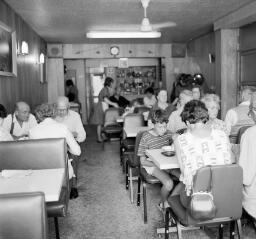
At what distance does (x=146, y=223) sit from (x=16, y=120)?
218 cm

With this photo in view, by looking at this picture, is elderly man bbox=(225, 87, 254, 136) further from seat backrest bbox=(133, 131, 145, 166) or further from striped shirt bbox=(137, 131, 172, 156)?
seat backrest bbox=(133, 131, 145, 166)

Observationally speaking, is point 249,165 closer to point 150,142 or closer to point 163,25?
point 150,142

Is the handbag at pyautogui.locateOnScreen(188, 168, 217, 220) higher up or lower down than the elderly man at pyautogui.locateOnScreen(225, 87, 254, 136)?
lower down

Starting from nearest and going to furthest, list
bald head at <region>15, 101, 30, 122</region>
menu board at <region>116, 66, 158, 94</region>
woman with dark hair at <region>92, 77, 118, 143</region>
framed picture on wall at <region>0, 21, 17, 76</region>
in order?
bald head at <region>15, 101, 30, 122</region> < framed picture on wall at <region>0, 21, 17, 76</region> < woman with dark hair at <region>92, 77, 118, 143</region> < menu board at <region>116, 66, 158, 94</region>

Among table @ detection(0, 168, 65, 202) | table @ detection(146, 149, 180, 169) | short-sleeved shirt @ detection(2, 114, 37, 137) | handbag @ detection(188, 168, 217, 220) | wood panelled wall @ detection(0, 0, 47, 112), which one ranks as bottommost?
handbag @ detection(188, 168, 217, 220)

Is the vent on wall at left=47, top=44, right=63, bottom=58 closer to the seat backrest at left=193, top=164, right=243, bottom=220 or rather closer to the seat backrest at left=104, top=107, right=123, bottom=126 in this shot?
the seat backrest at left=104, top=107, right=123, bottom=126

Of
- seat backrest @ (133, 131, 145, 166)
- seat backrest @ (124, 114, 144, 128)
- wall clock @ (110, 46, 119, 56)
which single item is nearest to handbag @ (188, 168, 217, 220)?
seat backrest @ (133, 131, 145, 166)

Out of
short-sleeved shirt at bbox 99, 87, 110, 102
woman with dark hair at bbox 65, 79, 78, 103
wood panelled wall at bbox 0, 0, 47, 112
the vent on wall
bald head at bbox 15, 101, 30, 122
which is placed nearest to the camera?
bald head at bbox 15, 101, 30, 122

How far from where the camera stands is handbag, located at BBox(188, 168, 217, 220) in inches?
77.2

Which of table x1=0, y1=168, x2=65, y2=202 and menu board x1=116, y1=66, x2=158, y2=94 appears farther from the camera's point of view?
menu board x1=116, y1=66, x2=158, y2=94

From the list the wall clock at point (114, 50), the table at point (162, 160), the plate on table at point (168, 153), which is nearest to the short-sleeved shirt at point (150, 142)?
the table at point (162, 160)

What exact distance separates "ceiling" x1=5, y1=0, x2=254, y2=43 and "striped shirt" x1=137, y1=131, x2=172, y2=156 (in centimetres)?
235

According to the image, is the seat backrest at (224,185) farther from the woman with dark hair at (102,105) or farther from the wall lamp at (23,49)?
the woman with dark hair at (102,105)

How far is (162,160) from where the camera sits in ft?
8.61
